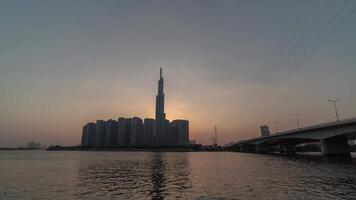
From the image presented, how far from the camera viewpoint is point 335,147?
95.9 metres

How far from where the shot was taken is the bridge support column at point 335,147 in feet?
313

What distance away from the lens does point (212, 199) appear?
76.1ft

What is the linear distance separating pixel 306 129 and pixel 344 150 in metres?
16.2

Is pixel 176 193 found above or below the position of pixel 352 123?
below

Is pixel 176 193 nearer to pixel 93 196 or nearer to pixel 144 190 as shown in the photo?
pixel 144 190

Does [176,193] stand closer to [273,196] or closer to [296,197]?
[273,196]

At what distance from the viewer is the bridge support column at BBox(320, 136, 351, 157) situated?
95250mm

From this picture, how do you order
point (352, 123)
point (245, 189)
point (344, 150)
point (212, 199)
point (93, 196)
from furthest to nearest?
point (344, 150)
point (352, 123)
point (245, 189)
point (93, 196)
point (212, 199)

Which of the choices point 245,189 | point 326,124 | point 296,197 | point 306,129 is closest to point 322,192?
point 296,197

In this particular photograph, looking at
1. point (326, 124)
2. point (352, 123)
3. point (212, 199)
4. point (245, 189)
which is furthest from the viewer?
point (326, 124)

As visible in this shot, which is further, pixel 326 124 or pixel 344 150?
pixel 344 150

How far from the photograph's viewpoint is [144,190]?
28375 mm

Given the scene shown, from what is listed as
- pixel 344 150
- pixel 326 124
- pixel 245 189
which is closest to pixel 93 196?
pixel 245 189

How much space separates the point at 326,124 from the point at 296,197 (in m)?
72.7
